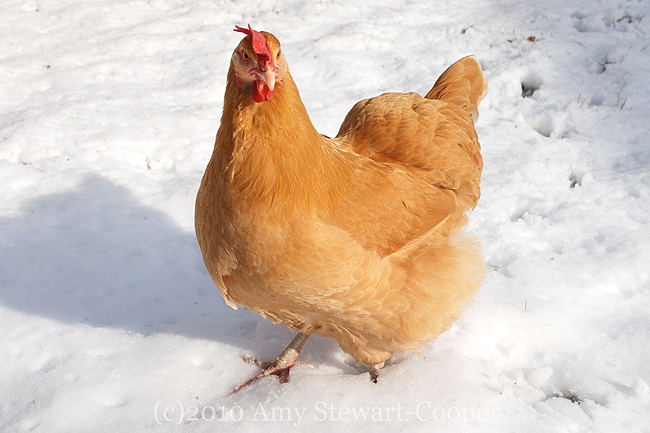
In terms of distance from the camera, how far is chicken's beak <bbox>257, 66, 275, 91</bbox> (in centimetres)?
184

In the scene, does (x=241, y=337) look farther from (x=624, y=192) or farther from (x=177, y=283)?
(x=624, y=192)

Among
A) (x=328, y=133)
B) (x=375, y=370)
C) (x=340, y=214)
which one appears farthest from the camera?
(x=328, y=133)

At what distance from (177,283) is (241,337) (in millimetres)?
620

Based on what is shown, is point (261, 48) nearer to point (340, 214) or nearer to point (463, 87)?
point (340, 214)

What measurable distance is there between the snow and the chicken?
362mm

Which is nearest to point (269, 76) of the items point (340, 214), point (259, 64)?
point (259, 64)

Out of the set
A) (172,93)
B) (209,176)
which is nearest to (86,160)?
(172,93)

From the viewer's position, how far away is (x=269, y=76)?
1.84 meters

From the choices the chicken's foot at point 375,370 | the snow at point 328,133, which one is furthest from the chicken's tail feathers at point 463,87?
the chicken's foot at point 375,370

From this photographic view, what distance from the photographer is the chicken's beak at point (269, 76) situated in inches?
72.6

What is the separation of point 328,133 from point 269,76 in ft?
9.18

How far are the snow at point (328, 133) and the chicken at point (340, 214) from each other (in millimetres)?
362

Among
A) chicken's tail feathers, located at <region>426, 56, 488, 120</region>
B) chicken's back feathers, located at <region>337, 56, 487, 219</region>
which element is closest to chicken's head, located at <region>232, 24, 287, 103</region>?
chicken's back feathers, located at <region>337, 56, 487, 219</region>

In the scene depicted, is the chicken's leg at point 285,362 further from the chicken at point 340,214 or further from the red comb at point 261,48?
the red comb at point 261,48
